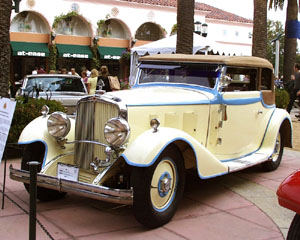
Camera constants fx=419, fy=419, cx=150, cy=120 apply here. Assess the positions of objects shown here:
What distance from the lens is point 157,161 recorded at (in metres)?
4.08

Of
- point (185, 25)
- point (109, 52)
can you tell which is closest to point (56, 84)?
point (185, 25)

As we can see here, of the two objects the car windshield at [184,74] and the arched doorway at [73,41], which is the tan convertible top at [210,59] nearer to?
the car windshield at [184,74]

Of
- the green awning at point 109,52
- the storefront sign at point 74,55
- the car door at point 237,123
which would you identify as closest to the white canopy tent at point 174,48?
the car door at point 237,123

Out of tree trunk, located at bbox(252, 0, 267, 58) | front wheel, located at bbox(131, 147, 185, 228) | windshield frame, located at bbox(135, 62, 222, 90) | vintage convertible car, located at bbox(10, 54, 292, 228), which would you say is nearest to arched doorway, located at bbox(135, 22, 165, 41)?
tree trunk, located at bbox(252, 0, 267, 58)

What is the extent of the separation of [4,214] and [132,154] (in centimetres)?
162

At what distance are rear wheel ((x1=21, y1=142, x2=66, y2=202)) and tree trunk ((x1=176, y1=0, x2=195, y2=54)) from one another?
636 cm

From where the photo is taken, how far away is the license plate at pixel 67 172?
4223mm

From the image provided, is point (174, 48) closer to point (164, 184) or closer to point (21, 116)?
point (21, 116)

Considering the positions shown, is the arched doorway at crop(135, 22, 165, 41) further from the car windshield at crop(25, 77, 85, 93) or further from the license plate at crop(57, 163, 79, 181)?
the license plate at crop(57, 163, 79, 181)

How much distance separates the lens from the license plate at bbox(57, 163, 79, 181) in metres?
4.22

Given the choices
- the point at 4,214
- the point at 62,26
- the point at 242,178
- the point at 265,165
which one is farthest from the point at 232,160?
the point at 62,26

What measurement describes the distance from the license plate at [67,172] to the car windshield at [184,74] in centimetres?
207

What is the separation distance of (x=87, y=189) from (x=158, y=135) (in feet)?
2.83

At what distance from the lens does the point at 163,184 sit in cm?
423
